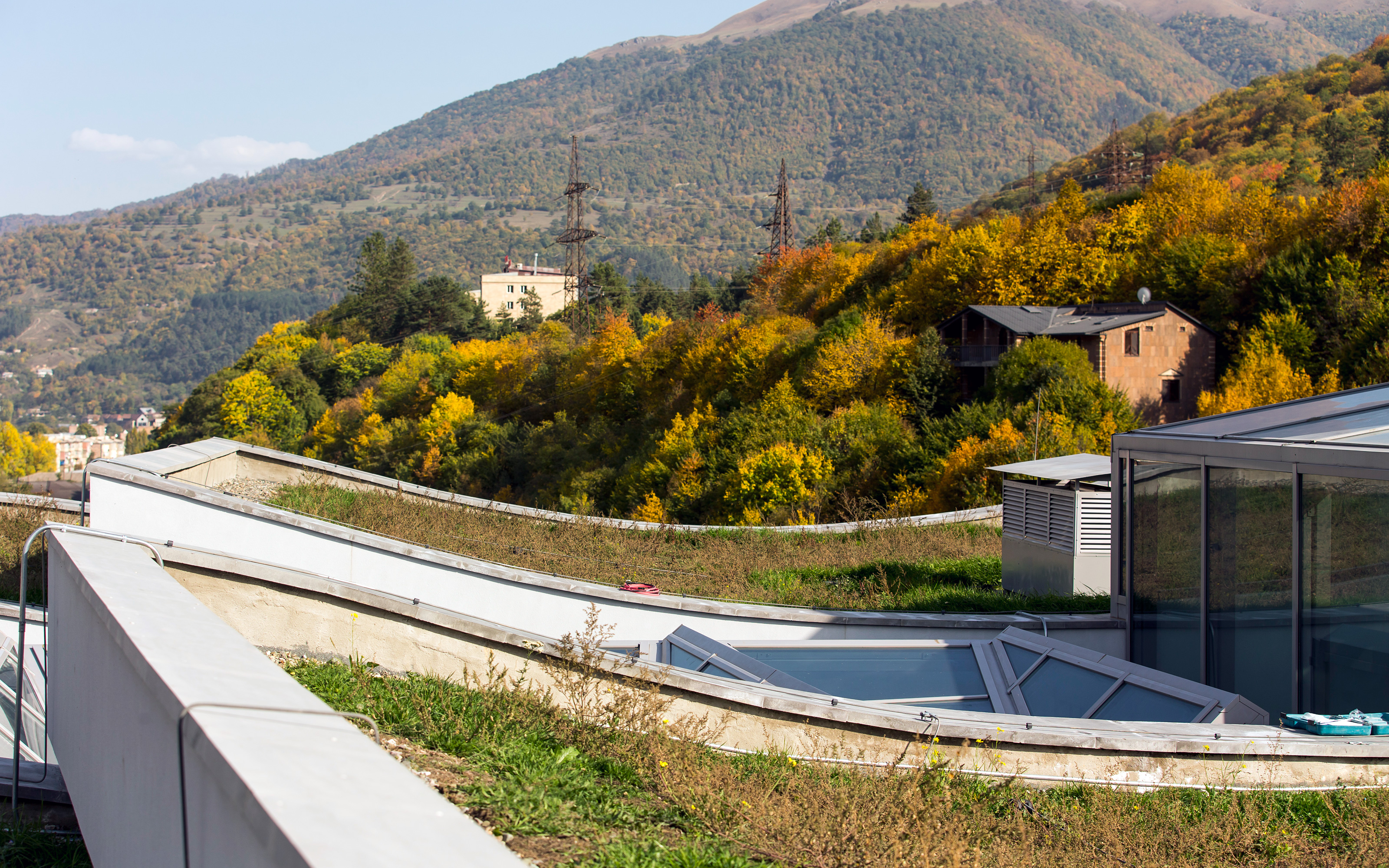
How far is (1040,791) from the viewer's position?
20.6 feet

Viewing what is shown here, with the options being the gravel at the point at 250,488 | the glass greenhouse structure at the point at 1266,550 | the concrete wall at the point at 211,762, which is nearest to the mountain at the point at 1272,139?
the glass greenhouse structure at the point at 1266,550

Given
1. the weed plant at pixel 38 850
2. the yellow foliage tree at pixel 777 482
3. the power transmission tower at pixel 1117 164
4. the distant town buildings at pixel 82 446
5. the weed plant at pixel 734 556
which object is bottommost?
the distant town buildings at pixel 82 446

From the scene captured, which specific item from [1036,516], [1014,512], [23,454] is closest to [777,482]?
[1014,512]

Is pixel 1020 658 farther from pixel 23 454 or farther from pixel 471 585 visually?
pixel 23 454

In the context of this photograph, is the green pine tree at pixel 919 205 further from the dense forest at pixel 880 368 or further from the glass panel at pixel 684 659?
the glass panel at pixel 684 659

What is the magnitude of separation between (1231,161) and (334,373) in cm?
8781

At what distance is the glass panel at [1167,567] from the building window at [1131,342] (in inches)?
1162

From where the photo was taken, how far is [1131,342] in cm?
3731

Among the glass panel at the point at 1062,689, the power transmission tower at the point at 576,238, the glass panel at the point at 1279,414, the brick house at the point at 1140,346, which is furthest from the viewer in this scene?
the power transmission tower at the point at 576,238

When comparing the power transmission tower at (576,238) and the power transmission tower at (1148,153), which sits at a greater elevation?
the power transmission tower at (1148,153)

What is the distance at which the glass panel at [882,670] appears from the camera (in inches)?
357

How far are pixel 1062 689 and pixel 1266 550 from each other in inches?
86.2

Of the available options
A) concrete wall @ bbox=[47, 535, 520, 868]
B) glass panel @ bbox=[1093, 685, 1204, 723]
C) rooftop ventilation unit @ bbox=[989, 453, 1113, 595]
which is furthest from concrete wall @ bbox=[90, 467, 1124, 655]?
concrete wall @ bbox=[47, 535, 520, 868]

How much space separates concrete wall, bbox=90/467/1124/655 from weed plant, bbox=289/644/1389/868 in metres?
4.70
